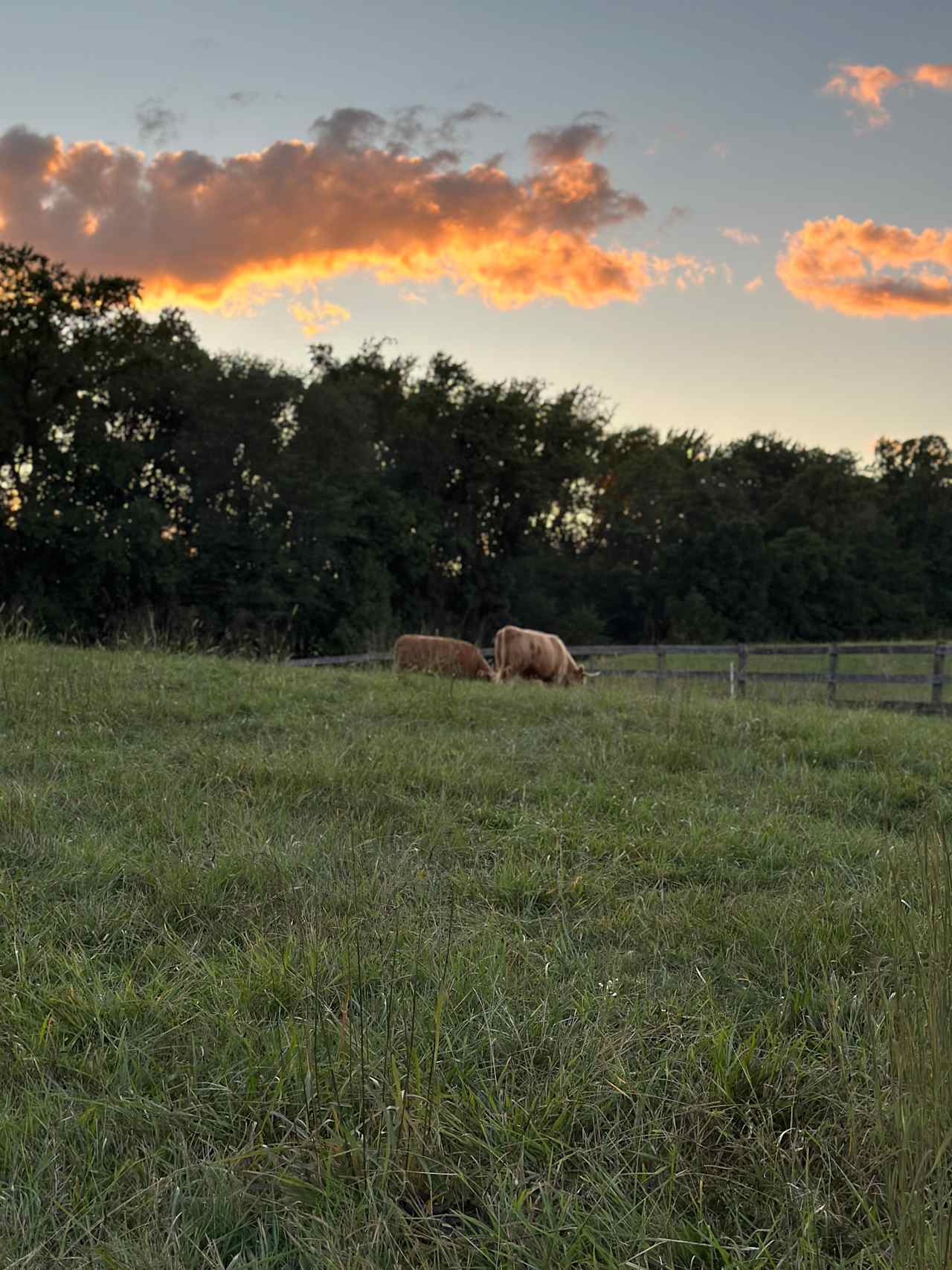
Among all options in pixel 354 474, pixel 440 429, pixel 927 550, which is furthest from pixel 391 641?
pixel 927 550

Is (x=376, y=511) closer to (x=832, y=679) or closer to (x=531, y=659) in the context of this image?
(x=531, y=659)

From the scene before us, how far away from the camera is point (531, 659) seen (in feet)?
54.8

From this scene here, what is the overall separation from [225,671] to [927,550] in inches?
2034

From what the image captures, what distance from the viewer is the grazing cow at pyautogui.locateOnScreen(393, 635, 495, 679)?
52.2 ft

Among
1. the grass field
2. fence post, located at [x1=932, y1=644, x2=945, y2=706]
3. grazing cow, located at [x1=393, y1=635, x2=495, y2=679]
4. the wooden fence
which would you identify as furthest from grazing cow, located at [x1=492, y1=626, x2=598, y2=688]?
the grass field

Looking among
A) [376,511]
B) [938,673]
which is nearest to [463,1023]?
[938,673]

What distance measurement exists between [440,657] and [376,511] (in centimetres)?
1748

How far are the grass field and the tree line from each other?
35.8ft

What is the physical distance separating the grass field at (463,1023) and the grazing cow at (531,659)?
33.5 ft

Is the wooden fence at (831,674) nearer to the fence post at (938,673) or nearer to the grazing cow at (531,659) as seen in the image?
the fence post at (938,673)

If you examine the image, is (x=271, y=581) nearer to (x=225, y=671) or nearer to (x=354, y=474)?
(x=354, y=474)

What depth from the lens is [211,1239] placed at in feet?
7.02

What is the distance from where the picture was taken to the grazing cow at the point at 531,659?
54.5 feet

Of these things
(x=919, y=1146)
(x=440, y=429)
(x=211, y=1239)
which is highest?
(x=440, y=429)
